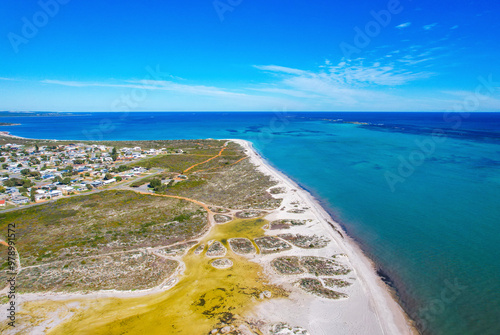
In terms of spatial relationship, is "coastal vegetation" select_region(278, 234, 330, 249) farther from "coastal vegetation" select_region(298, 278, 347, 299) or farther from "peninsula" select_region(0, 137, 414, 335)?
"coastal vegetation" select_region(298, 278, 347, 299)

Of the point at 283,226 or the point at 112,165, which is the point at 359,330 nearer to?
the point at 283,226

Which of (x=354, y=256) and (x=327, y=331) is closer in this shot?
(x=327, y=331)

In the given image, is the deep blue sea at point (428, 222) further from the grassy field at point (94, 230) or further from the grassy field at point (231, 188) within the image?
the grassy field at point (94, 230)

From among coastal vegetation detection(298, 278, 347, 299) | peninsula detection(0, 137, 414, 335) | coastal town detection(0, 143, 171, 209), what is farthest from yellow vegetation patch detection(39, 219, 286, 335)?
coastal town detection(0, 143, 171, 209)

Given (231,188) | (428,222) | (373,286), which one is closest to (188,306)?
(373,286)

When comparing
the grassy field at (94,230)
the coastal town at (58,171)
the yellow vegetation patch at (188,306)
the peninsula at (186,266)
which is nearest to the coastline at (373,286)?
the peninsula at (186,266)

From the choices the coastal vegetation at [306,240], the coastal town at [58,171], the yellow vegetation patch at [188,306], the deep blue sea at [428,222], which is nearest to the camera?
the yellow vegetation patch at [188,306]

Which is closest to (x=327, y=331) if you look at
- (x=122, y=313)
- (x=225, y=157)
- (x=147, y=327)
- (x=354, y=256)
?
(x=354, y=256)

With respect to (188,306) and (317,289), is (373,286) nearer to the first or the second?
(317,289)
